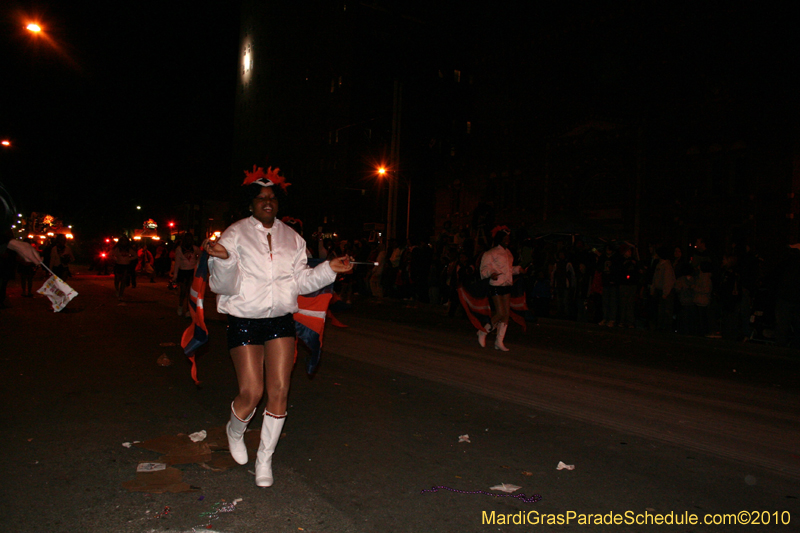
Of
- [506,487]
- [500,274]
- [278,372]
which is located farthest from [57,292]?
[500,274]

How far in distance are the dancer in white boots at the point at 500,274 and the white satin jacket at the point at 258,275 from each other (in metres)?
5.86

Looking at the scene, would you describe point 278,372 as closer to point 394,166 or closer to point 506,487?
point 506,487

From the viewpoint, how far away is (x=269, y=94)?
238 feet

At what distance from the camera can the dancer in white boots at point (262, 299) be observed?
4066 mm

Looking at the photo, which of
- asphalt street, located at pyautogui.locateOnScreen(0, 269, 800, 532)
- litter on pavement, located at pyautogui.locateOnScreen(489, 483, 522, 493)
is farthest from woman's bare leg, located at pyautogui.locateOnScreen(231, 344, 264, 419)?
litter on pavement, located at pyautogui.locateOnScreen(489, 483, 522, 493)

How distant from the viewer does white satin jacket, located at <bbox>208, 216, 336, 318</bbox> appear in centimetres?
407

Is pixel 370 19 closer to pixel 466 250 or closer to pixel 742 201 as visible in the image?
pixel 742 201

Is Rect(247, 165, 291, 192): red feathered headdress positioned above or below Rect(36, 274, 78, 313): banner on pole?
above

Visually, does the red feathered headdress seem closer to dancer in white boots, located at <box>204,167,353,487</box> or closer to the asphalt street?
dancer in white boots, located at <box>204,167,353,487</box>

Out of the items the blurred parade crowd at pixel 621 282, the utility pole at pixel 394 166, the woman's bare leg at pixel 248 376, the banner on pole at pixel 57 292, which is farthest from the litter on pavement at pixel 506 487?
the utility pole at pixel 394 166

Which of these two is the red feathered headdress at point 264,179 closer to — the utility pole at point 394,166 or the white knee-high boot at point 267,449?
the white knee-high boot at point 267,449

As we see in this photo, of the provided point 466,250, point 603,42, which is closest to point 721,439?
point 466,250

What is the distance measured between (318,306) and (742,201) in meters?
25.9

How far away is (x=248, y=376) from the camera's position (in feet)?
13.6
